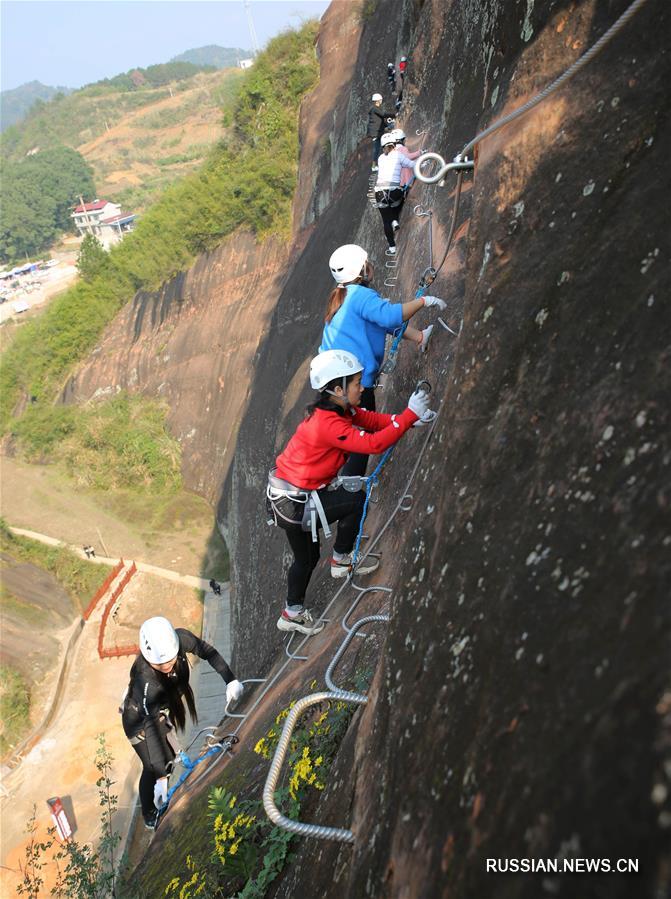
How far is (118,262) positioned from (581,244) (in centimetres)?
3958

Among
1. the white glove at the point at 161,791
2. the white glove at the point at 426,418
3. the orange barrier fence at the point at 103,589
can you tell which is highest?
the white glove at the point at 426,418

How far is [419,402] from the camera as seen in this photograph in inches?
215

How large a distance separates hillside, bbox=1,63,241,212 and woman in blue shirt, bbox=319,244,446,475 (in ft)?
393

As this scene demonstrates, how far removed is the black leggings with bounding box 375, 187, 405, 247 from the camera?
35.1 feet

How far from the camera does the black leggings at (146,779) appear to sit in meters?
6.57

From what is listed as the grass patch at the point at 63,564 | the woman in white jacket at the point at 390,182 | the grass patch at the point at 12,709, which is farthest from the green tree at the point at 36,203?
the woman in white jacket at the point at 390,182

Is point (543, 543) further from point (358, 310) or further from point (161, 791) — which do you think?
point (161, 791)

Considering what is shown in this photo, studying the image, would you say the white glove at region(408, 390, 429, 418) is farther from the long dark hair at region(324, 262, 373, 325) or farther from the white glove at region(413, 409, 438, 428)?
the long dark hair at region(324, 262, 373, 325)

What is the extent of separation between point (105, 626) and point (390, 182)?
18287 mm

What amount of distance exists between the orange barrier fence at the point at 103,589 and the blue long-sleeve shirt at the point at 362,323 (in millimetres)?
20753

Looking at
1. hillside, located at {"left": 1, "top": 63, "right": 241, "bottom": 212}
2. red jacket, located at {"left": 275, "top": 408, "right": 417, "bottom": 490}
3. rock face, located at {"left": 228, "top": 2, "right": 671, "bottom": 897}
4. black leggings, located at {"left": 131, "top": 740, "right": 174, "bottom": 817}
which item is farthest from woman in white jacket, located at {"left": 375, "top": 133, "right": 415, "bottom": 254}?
hillside, located at {"left": 1, "top": 63, "right": 241, "bottom": 212}

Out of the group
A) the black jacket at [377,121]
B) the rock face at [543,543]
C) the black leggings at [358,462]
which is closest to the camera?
the rock face at [543,543]

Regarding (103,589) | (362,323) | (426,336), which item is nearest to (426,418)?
(362,323)

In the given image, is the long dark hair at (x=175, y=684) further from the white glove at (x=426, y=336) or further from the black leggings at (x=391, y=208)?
the black leggings at (x=391, y=208)
